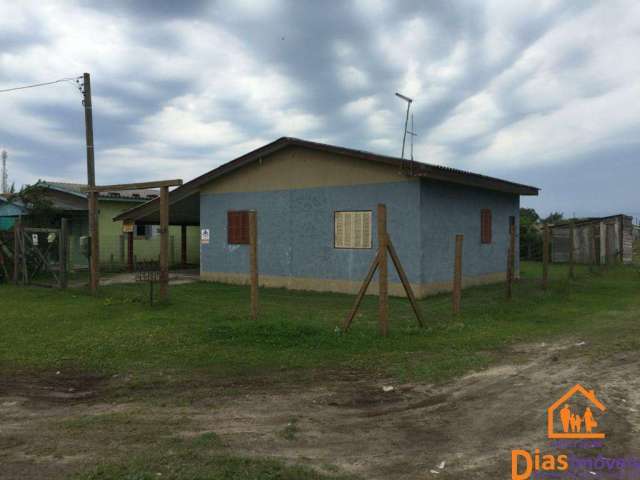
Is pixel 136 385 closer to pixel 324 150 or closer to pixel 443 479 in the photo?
pixel 443 479

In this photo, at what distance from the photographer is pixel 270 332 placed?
803cm

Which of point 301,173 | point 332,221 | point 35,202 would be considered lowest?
point 332,221

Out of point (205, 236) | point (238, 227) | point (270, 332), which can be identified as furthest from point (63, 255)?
point (270, 332)

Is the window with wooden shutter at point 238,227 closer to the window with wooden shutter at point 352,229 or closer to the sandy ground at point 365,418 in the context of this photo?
the window with wooden shutter at point 352,229

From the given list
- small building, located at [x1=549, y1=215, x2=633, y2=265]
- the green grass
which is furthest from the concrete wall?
small building, located at [x1=549, y1=215, x2=633, y2=265]

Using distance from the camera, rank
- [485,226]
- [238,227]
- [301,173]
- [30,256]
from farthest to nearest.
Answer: [238,227] → [485,226] → [30,256] → [301,173]

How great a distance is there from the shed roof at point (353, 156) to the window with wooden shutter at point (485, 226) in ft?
2.66

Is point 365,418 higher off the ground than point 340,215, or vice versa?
point 340,215

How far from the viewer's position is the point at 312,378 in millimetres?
6230

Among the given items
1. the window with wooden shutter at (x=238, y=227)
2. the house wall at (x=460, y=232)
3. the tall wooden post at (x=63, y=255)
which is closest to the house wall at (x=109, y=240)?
the window with wooden shutter at (x=238, y=227)

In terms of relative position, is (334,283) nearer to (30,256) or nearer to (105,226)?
(30,256)

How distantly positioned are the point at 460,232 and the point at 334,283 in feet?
13.1

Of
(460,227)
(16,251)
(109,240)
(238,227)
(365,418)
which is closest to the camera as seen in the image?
(365,418)

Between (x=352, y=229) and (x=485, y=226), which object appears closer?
(x=352, y=229)
